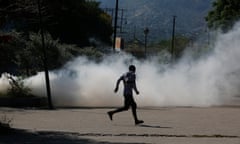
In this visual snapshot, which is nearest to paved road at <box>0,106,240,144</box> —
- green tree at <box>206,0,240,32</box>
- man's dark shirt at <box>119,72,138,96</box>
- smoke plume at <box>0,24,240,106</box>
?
man's dark shirt at <box>119,72,138,96</box>

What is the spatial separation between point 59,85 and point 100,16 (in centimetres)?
5540

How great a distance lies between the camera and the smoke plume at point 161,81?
33562mm

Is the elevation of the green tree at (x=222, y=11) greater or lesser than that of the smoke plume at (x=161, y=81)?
greater

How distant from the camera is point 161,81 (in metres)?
36.3

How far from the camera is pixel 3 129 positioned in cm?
1742

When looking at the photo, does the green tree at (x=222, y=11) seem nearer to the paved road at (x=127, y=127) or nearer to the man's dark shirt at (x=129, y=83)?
the paved road at (x=127, y=127)

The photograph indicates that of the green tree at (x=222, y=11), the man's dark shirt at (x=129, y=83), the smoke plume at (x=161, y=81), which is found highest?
the green tree at (x=222, y=11)

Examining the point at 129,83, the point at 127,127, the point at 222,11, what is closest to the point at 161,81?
the point at 129,83

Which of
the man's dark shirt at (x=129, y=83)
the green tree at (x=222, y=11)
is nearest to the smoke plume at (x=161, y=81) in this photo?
the man's dark shirt at (x=129, y=83)

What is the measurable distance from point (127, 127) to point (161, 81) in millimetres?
16490

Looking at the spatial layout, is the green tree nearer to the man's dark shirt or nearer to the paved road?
the paved road

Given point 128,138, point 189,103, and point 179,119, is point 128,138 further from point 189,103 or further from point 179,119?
point 189,103

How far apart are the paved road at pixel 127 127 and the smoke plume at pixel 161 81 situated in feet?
22.1

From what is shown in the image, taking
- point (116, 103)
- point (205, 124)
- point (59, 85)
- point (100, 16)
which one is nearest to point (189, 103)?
point (116, 103)
